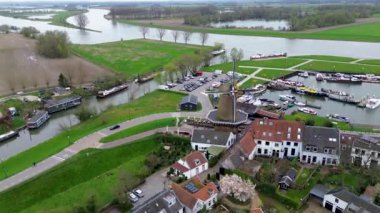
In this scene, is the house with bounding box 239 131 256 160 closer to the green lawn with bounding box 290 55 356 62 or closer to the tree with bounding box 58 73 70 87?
the tree with bounding box 58 73 70 87

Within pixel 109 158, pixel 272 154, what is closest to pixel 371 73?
pixel 272 154

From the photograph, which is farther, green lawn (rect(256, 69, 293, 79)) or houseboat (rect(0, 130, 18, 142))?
green lawn (rect(256, 69, 293, 79))

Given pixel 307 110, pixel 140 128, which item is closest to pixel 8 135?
pixel 140 128

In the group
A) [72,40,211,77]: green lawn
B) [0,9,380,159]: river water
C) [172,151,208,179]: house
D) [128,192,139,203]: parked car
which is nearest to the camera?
[128,192,139,203]: parked car

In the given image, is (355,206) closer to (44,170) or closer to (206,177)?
(206,177)

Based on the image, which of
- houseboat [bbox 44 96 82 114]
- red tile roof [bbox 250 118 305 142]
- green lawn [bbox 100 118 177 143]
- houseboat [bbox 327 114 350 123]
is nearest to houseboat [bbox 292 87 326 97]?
houseboat [bbox 327 114 350 123]

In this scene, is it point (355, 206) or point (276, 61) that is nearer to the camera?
point (355, 206)
